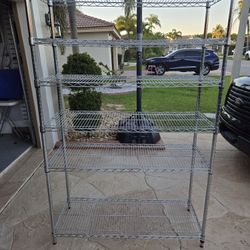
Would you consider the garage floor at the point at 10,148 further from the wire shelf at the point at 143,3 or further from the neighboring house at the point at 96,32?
the neighboring house at the point at 96,32

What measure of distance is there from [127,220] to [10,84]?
8.16 feet

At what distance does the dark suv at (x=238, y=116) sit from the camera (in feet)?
8.57

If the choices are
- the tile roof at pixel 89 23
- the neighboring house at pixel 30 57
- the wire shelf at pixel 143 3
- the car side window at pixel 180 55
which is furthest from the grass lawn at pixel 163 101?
the tile roof at pixel 89 23

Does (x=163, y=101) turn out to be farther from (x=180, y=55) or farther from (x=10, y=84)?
(x=180, y=55)

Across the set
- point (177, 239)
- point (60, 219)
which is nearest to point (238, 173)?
point (177, 239)

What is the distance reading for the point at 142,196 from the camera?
250cm

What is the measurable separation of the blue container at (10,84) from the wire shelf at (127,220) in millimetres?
1877

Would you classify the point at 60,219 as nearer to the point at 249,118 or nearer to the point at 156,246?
the point at 156,246

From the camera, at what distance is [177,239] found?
1924 millimetres

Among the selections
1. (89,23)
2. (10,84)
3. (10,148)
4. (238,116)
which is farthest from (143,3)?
(89,23)

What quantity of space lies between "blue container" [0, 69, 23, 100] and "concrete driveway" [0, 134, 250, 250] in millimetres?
1209

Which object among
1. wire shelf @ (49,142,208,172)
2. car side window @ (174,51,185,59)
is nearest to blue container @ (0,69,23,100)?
wire shelf @ (49,142,208,172)

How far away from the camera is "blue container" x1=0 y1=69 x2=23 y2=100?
11.3ft

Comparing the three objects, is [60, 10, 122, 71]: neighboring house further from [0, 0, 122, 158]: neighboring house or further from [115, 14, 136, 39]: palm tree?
[0, 0, 122, 158]: neighboring house
